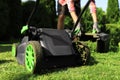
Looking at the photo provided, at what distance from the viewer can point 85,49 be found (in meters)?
5.12

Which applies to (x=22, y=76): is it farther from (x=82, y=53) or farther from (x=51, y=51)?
(x=82, y=53)

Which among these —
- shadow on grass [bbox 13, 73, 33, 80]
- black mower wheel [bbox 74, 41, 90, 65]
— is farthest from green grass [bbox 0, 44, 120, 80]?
black mower wheel [bbox 74, 41, 90, 65]

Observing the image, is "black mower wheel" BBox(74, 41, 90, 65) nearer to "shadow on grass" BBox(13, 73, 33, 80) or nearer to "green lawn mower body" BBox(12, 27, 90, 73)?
"green lawn mower body" BBox(12, 27, 90, 73)

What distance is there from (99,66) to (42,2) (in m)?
11.7

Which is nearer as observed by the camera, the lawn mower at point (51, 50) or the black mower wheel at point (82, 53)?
the lawn mower at point (51, 50)

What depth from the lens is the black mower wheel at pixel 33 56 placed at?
184 inches

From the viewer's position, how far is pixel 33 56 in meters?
4.84

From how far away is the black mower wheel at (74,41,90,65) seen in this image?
5.13 meters

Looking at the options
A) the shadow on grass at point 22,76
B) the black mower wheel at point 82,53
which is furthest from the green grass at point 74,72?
the black mower wheel at point 82,53

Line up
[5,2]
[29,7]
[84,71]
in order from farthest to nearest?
[29,7], [5,2], [84,71]

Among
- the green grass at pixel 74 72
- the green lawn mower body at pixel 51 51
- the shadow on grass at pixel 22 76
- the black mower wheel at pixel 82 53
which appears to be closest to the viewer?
the green grass at pixel 74 72

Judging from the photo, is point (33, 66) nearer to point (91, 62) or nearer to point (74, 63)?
point (74, 63)

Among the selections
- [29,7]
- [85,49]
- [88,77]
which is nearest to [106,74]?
[88,77]

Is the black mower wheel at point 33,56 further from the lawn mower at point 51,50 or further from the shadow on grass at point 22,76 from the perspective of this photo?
the shadow on grass at point 22,76
